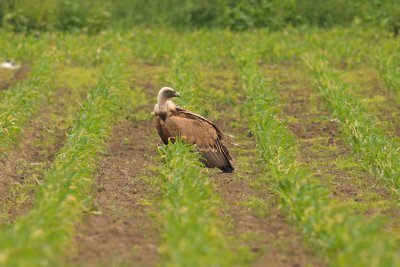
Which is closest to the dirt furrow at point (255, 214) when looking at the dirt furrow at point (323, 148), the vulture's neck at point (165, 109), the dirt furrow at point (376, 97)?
the dirt furrow at point (323, 148)

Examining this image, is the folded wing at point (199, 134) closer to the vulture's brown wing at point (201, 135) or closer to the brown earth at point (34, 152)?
the vulture's brown wing at point (201, 135)

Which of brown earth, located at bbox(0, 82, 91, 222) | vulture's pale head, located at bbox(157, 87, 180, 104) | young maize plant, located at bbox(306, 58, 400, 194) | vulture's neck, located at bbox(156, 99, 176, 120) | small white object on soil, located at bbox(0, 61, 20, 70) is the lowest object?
small white object on soil, located at bbox(0, 61, 20, 70)

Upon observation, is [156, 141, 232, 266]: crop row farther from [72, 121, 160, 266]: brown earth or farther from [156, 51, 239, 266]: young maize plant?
[72, 121, 160, 266]: brown earth

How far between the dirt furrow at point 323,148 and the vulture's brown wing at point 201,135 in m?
1.13

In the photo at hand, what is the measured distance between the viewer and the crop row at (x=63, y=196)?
7.48 metres

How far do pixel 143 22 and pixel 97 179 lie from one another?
14.9m

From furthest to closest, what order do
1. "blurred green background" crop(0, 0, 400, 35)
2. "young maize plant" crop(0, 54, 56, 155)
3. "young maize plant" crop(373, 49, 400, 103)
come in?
"blurred green background" crop(0, 0, 400, 35)
"young maize plant" crop(373, 49, 400, 103)
"young maize plant" crop(0, 54, 56, 155)

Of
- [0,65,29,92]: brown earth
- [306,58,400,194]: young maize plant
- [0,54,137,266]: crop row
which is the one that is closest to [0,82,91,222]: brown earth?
[0,54,137,266]: crop row

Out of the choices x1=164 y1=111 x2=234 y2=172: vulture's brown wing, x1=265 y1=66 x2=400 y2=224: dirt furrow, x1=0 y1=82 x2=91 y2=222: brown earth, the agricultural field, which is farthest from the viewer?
x1=164 y1=111 x2=234 y2=172: vulture's brown wing

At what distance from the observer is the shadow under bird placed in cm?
1236

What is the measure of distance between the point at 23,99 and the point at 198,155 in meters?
3.91

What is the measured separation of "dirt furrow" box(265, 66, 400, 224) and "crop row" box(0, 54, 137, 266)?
2601mm

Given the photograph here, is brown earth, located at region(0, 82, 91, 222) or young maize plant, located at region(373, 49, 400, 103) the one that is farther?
young maize plant, located at region(373, 49, 400, 103)

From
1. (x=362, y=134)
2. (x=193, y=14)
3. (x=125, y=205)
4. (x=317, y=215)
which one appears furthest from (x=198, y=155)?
(x=193, y=14)
